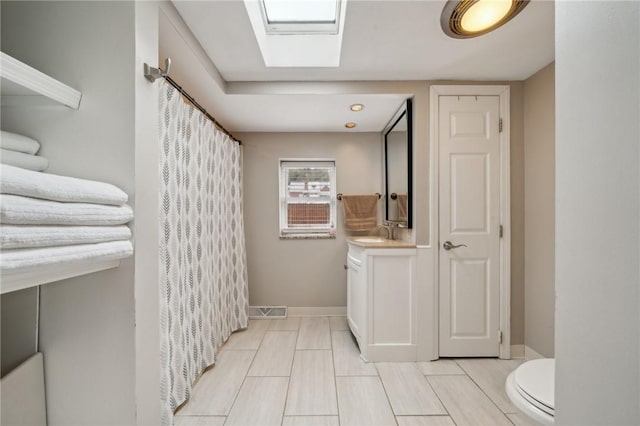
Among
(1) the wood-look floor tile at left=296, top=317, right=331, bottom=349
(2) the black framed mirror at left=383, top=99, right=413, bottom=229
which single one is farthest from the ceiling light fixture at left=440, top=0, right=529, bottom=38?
(1) the wood-look floor tile at left=296, top=317, right=331, bottom=349

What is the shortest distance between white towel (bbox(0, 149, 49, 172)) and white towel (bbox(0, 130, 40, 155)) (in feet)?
0.04

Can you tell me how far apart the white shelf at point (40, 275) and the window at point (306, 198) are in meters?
2.72

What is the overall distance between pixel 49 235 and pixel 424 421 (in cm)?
191

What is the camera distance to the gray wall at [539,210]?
6.93 feet

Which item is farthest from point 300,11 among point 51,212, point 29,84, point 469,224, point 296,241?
point 296,241

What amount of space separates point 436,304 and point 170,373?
1899 millimetres

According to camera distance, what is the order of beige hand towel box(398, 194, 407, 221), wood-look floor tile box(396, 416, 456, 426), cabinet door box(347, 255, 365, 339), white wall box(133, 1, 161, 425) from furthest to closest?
beige hand towel box(398, 194, 407, 221), cabinet door box(347, 255, 365, 339), wood-look floor tile box(396, 416, 456, 426), white wall box(133, 1, 161, 425)

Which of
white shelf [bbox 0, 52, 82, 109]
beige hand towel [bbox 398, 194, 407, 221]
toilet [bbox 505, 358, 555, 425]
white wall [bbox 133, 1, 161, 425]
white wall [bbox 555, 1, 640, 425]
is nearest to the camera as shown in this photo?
white wall [bbox 555, 1, 640, 425]

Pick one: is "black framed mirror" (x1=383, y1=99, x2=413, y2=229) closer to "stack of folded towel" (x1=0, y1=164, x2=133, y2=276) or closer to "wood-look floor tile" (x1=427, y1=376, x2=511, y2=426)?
"wood-look floor tile" (x1=427, y1=376, x2=511, y2=426)

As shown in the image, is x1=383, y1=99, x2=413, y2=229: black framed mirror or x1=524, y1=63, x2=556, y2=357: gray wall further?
x1=383, y1=99, x2=413, y2=229: black framed mirror

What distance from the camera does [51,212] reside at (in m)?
0.64

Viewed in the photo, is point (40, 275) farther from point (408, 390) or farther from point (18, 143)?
point (408, 390)

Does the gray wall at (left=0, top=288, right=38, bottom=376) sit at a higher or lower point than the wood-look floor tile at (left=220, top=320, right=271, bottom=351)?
higher

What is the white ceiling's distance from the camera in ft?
5.05
